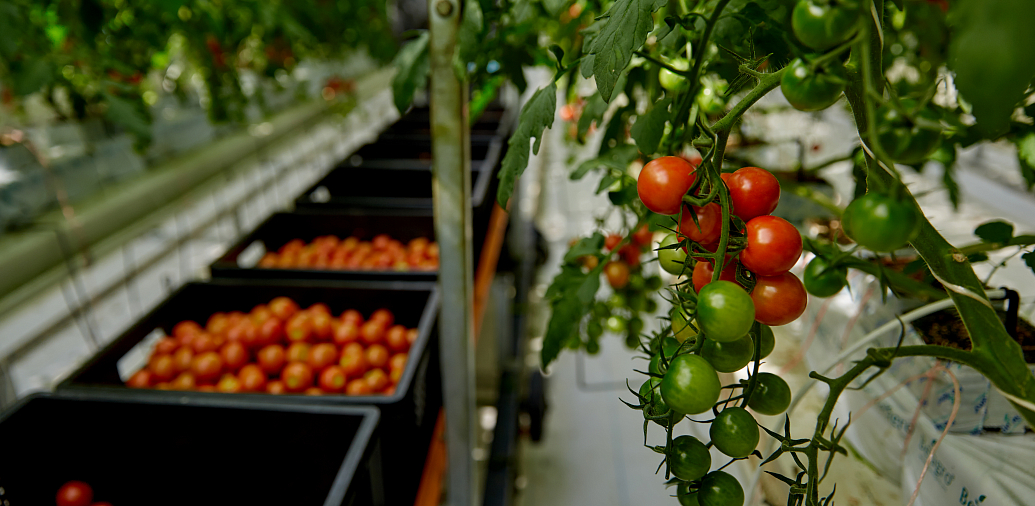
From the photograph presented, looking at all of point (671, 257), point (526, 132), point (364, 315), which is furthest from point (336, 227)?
point (671, 257)

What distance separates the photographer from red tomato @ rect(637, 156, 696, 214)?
0.37 m

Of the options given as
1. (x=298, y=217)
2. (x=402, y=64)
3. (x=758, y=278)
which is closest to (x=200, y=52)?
(x=298, y=217)

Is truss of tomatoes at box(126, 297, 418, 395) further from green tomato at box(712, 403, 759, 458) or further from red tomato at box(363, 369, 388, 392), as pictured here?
green tomato at box(712, 403, 759, 458)

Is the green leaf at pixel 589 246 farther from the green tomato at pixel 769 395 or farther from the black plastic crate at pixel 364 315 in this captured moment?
the black plastic crate at pixel 364 315

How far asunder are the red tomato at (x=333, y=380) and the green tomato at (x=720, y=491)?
4.00 ft

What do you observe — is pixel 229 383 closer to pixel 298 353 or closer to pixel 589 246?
pixel 298 353

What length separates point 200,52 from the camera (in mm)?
1901

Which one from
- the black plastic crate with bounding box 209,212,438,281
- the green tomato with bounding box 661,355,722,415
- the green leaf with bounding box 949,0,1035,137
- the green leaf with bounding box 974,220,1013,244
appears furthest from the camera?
the black plastic crate with bounding box 209,212,438,281

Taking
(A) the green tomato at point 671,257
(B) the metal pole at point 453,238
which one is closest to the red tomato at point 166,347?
(B) the metal pole at point 453,238

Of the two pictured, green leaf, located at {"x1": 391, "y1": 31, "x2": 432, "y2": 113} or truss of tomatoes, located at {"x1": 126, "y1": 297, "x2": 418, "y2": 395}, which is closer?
green leaf, located at {"x1": 391, "y1": 31, "x2": 432, "y2": 113}

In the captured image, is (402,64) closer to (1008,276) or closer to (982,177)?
(1008,276)

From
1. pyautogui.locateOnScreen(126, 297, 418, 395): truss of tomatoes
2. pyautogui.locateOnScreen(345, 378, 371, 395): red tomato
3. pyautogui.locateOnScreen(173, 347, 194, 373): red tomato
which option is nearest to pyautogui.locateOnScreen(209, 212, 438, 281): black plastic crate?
pyautogui.locateOnScreen(126, 297, 418, 395): truss of tomatoes

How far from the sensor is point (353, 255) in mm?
2041

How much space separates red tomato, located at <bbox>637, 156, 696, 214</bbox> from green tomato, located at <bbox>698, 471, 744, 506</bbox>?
0.18 m
